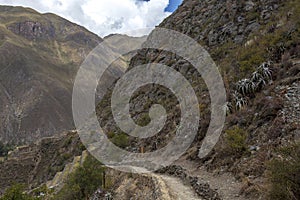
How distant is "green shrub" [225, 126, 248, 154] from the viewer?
1257 cm

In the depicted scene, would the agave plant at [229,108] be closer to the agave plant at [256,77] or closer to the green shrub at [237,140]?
the agave plant at [256,77]

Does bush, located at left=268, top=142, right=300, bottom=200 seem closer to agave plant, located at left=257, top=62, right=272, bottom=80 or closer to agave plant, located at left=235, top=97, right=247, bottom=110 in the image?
agave plant, located at left=235, top=97, right=247, bottom=110

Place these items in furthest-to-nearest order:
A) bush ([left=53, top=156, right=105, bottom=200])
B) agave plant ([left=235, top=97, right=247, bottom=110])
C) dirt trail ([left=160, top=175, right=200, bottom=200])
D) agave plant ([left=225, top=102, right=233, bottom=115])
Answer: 1. bush ([left=53, top=156, right=105, bottom=200])
2. agave plant ([left=225, top=102, right=233, bottom=115])
3. agave plant ([left=235, top=97, right=247, bottom=110])
4. dirt trail ([left=160, top=175, right=200, bottom=200])

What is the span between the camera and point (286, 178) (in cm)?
712

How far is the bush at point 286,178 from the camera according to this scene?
695 cm

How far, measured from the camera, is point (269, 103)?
13516 mm

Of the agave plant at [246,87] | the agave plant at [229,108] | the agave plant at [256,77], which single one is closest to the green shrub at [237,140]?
→ the agave plant at [229,108]

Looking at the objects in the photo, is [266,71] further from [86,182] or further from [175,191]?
[86,182]

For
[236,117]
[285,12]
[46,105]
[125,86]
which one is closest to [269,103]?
[236,117]

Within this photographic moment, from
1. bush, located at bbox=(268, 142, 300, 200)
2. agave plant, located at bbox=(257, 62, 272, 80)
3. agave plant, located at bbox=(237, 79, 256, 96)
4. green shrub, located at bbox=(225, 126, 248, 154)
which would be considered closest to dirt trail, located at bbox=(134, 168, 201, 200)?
green shrub, located at bbox=(225, 126, 248, 154)

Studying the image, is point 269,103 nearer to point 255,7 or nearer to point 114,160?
point 114,160

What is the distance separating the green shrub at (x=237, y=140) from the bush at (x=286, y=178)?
4936 mm

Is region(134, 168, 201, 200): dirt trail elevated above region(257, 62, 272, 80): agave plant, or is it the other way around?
region(257, 62, 272, 80): agave plant

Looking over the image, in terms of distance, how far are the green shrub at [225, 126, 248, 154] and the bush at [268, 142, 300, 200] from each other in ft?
16.2
